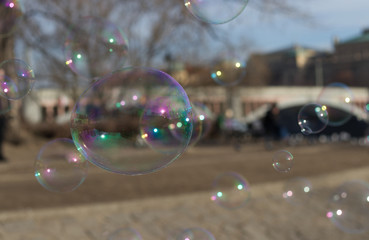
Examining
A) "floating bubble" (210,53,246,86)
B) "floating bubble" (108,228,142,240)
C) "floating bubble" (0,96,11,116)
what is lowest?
"floating bubble" (108,228,142,240)

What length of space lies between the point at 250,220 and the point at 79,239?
173 centimetres

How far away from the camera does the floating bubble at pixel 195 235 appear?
4523 mm

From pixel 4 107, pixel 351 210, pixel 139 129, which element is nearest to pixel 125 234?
pixel 139 129

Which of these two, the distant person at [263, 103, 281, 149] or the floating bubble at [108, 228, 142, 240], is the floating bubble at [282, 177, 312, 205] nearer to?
the floating bubble at [108, 228, 142, 240]

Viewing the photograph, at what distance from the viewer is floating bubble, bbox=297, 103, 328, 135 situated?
17.8 ft

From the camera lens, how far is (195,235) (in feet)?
15.0

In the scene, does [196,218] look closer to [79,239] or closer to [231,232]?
[231,232]

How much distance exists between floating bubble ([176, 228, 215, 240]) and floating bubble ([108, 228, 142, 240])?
0.37 metres

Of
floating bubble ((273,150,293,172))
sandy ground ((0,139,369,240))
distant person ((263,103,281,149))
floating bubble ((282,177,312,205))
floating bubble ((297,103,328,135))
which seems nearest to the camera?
sandy ground ((0,139,369,240))

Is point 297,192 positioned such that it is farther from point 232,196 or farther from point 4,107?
point 4,107

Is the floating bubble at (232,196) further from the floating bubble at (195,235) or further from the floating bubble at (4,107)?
the floating bubble at (4,107)

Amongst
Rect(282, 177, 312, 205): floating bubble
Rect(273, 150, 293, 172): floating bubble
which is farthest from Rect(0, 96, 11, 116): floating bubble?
Rect(273, 150, 293, 172): floating bubble

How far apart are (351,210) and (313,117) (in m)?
1.06

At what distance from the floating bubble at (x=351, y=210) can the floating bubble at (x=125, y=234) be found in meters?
1.92
